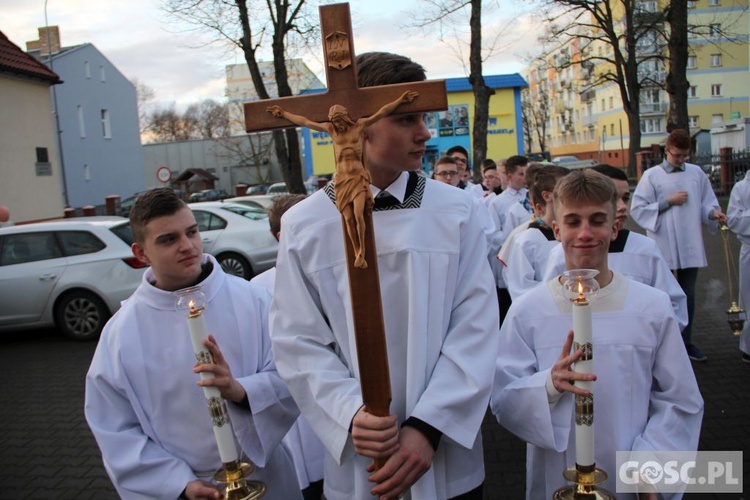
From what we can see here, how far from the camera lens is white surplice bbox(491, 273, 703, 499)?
2.33m

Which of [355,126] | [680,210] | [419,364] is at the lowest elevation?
[419,364]

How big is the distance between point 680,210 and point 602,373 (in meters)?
5.05

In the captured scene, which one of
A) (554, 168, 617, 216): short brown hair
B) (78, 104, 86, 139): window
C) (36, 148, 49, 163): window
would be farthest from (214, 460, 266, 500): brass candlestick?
(78, 104, 86, 139): window

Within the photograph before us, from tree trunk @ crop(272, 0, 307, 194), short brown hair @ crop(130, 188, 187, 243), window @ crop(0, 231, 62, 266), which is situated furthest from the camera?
tree trunk @ crop(272, 0, 307, 194)

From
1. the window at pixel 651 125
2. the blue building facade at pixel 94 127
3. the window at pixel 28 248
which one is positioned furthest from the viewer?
the window at pixel 651 125

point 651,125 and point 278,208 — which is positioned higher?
point 651,125

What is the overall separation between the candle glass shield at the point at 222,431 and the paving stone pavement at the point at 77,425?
2.61 meters

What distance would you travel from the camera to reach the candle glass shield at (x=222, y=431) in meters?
1.97

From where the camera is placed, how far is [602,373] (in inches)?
94.7

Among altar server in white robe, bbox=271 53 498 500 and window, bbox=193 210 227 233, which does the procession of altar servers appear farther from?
window, bbox=193 210 227 233

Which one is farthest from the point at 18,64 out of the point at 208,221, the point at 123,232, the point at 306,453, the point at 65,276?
the point at 306,453

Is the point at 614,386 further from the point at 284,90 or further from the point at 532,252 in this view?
the point at 284,90

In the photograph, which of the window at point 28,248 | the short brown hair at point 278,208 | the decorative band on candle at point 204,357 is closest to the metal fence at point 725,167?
the window at point 28,248

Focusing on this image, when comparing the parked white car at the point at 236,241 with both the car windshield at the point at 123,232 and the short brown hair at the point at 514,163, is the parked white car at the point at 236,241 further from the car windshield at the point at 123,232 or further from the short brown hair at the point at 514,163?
the short brown hair at the point at 514,163
